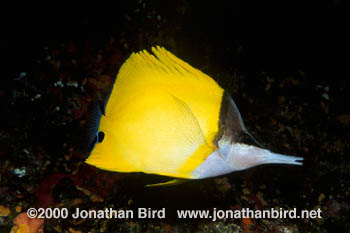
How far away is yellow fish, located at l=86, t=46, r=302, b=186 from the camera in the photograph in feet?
3.20

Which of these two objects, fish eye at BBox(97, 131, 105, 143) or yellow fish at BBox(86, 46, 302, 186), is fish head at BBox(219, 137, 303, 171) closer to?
yellow fish at BBox(86, 46, 302, 186)

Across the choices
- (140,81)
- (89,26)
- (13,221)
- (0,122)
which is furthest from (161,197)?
(89,26)

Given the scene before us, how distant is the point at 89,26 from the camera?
9.65ft

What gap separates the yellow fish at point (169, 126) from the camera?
976 mm

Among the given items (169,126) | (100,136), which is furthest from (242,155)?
(100,136)

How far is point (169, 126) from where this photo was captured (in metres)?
0.98

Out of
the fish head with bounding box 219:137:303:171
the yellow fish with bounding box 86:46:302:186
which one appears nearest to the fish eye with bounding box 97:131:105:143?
the yellow fish with bounding box 86:46:302:186

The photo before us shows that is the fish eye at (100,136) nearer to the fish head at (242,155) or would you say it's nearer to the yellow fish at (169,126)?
the yellow fish at (169,126)

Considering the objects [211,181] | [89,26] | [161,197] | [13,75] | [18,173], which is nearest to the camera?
[161,197]

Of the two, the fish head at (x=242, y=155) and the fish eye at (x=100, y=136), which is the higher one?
the fish eye at (x=100, y=136)

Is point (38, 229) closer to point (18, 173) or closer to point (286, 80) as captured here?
point (18, 173)

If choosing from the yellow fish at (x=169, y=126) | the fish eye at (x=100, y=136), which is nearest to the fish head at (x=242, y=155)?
the yellow fish at (x=169, y=126)

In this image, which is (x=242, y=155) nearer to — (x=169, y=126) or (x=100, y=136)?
(x=169, y=126)

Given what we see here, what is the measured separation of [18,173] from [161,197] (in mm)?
1404
